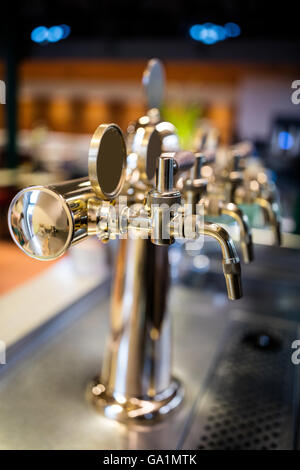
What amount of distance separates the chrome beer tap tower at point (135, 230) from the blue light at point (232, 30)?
12.4 feet

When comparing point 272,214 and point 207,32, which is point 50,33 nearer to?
point 207,32

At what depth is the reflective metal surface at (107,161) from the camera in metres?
0.58

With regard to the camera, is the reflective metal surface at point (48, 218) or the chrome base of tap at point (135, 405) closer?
the reflective metal surface at point (48, 218)

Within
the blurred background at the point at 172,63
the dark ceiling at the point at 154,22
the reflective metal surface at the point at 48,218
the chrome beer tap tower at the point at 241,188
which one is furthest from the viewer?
the dark ceiling at the point at 154,22

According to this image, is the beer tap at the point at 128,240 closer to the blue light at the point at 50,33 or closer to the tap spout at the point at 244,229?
the tap spout at the point at 244,229

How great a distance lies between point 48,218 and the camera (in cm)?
59

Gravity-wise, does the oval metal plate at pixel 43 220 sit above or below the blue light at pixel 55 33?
below

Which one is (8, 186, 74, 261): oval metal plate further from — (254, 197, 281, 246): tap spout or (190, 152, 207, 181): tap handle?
(254, 197, 281, 246): tap spout

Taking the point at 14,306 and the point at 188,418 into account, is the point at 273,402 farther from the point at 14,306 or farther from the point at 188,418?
the point at 14,306

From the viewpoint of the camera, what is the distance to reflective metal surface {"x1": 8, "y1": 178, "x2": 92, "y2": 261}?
0.58 meters

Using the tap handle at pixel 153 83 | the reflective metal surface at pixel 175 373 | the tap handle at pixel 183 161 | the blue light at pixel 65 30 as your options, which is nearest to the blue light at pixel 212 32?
the blue light at pixel 65 30

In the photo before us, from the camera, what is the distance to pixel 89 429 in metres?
0.78

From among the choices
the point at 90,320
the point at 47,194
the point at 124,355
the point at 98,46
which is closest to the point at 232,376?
the point at 124,355

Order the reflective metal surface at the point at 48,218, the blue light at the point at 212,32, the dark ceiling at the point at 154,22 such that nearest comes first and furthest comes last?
1. the reflective metal surface at the point at 48,218
2. the dark ceiling at the point at 154,22
3. the blue light at the point at 212,32
